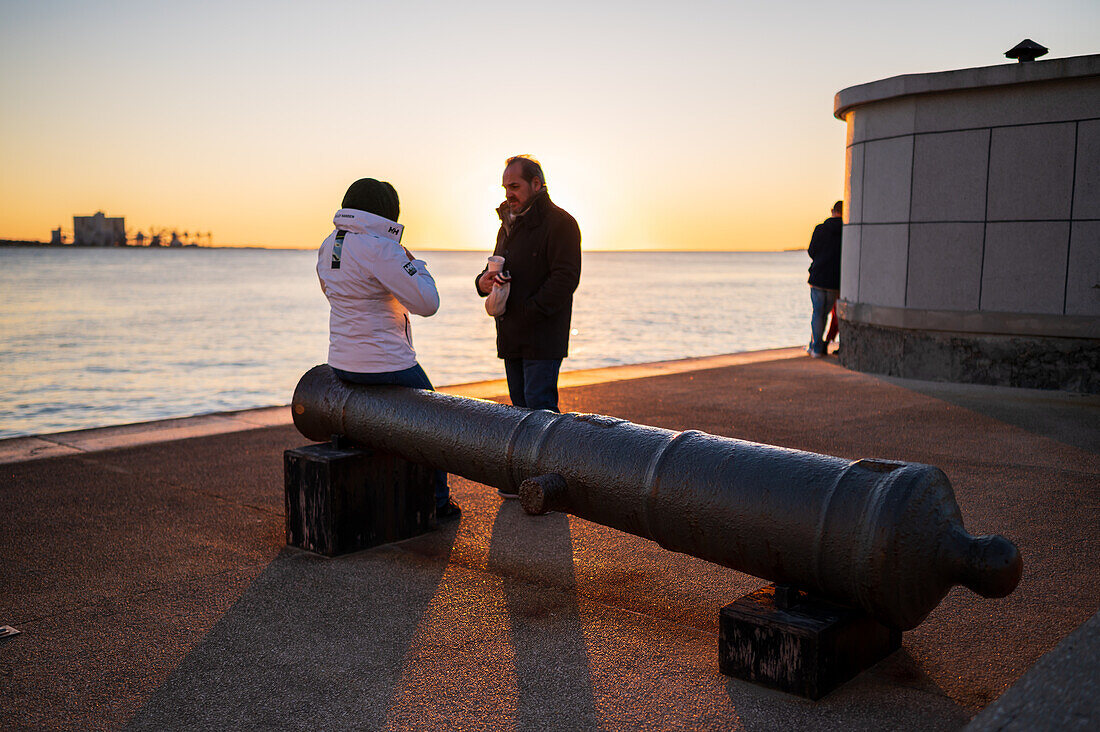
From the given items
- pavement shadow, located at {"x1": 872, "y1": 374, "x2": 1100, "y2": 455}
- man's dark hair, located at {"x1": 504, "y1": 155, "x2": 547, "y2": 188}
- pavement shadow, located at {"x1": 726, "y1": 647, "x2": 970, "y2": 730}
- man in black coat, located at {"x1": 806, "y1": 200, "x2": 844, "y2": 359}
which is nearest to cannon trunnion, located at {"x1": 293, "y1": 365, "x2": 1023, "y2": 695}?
pavement shadow, located at {"x1": 726, "y1": 647, "x2": 970, "y2": 730}

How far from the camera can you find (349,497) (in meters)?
4.57

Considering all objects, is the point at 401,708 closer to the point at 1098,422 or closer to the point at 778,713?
the point at 778,713

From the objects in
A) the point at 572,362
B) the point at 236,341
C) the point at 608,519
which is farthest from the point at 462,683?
the point at 236,341

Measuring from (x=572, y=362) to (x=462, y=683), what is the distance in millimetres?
18620

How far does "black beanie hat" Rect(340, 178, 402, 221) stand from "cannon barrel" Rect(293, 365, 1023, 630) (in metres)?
1.06

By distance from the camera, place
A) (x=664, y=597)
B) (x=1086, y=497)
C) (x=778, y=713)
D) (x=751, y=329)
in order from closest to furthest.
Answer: (x=778, y=713) < (x=664, y=597) < (x=1086, y=497) < (x=751, y=329)

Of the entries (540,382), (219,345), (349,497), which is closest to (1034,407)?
(540,382)

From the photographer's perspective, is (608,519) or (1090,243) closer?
(608,519)

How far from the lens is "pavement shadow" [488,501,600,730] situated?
9.89 ft

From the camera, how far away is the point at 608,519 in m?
3.60

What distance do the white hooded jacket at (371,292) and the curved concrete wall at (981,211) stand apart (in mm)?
7412

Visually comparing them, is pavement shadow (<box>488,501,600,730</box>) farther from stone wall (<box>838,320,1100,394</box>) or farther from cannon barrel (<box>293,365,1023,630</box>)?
stone wall (<box>838,320,1100,394</box>)

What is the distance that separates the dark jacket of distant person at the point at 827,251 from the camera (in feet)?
42.3

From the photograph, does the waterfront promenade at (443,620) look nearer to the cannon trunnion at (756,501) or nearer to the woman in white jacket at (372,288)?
the cannon trunnion at (756,501)
